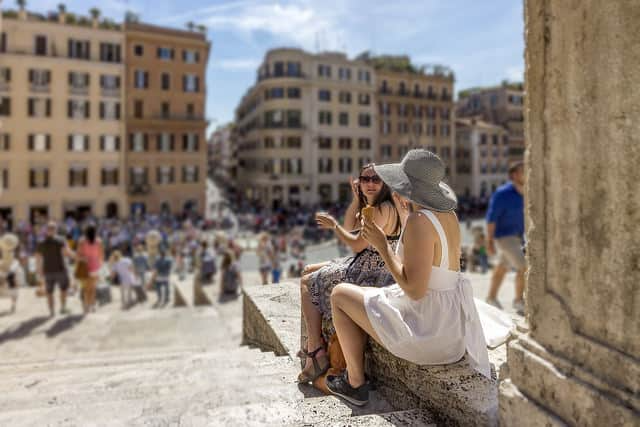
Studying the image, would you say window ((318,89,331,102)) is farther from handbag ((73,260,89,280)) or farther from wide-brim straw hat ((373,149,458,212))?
wide-brim straw hat ((373,149,458,212))

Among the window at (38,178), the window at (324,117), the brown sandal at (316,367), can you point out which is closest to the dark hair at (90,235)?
the brown sandal at (316,367)

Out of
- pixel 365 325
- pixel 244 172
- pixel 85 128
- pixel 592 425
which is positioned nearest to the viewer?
pixel 592 425

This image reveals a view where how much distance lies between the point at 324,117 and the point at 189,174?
15.1m

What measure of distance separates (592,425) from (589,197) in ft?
2.52

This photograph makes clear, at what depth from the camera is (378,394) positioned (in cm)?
314

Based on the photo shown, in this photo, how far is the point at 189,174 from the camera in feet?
138

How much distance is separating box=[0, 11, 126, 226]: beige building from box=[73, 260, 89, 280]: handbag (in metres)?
30.3

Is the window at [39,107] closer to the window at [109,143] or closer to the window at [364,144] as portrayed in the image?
the window at [109,143]

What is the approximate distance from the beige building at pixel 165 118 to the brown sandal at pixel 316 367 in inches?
1536

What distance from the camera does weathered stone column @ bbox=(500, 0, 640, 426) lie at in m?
1.73

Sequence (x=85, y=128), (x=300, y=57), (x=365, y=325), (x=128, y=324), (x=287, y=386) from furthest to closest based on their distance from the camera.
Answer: (x=300, y=57) → (x=85, y=128) → (x=128, y=324) → (x=287, y=386) → (x=365, y=325)

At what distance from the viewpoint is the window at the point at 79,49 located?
38438mm

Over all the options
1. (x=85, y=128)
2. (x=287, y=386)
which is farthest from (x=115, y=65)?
(x=287, y=386)

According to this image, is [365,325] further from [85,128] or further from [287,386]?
[85,128]
